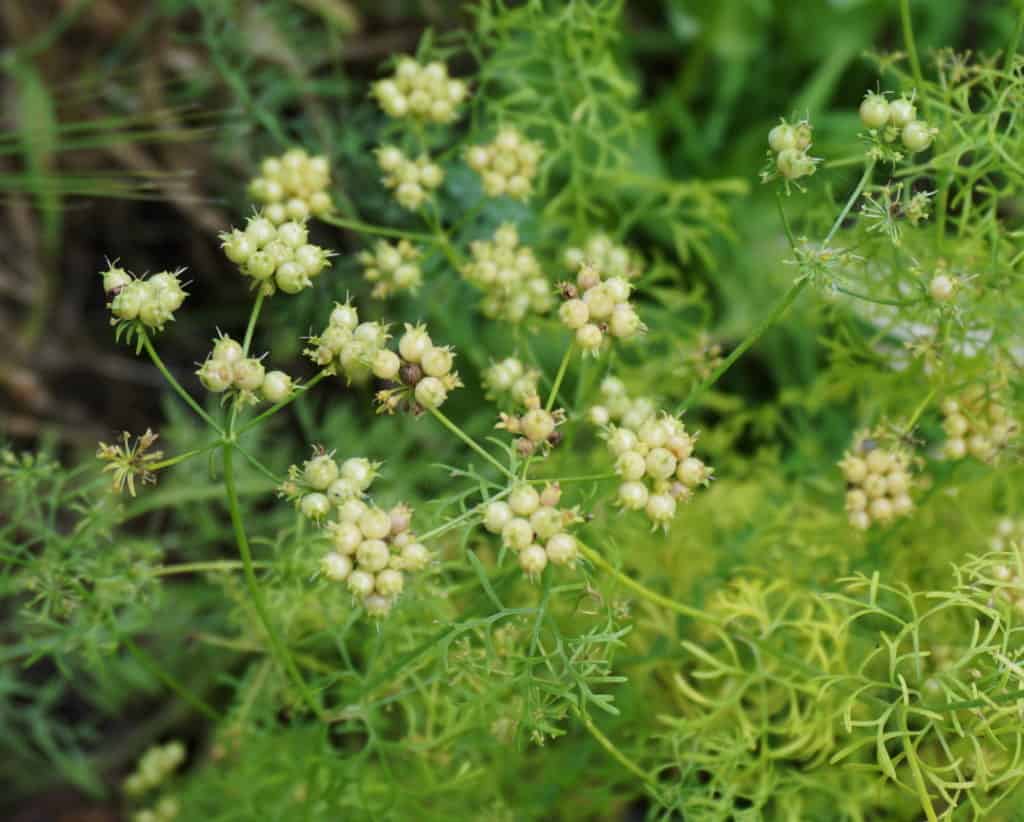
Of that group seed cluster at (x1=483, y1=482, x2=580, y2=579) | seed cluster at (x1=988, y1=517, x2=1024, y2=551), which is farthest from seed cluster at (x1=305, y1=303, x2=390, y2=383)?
seed cluster at (x1=988, y1=517, x2=1024, y2=551)

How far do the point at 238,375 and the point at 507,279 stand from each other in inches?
25.0

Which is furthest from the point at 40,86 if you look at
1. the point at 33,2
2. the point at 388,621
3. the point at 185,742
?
the point at 388,621

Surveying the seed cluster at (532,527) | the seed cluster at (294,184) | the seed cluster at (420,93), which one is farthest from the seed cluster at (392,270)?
the seed cluster at (532,527)

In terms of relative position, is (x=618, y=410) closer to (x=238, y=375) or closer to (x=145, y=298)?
(x=238, y=375)

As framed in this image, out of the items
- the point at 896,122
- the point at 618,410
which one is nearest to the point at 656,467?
the point at 618,410

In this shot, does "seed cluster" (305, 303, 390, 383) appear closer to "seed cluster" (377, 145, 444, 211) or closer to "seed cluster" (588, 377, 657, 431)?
"seed cluster" (588, 377, 657, 431)

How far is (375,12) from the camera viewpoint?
11.8ft

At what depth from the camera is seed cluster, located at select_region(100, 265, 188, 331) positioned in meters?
1.37

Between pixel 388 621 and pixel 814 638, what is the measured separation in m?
0.70

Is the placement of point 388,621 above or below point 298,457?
above

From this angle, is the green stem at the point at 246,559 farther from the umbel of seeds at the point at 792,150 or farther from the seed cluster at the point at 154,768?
the seed cluster at the point at 154,768

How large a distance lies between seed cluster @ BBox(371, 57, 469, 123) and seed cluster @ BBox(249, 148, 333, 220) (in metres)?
0.16

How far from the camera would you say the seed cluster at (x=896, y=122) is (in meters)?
1.42

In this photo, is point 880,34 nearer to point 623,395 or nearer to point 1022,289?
point 1022,289
